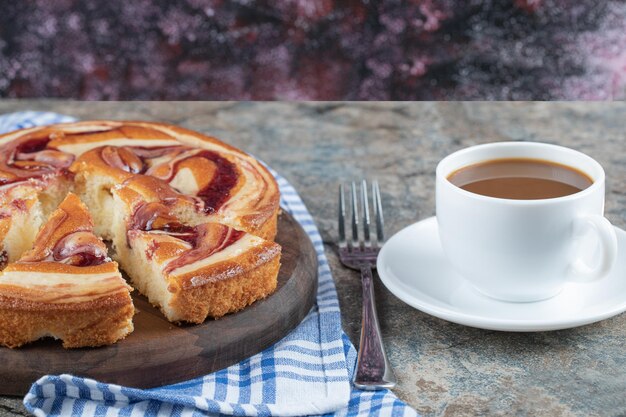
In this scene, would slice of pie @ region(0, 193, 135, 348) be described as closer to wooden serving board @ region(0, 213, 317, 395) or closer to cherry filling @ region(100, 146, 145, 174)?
wooden serving board @ region(0, 213, 317, 395)

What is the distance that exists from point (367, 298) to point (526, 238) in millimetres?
357

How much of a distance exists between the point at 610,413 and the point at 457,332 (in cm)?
37

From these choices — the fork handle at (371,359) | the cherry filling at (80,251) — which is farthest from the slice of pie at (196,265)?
the fork handle at (371,359)

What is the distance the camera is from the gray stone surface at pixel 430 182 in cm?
172

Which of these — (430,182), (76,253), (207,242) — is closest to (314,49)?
(430,182)

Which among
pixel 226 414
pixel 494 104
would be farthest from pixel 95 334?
pixel 494 104

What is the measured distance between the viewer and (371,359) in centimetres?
177

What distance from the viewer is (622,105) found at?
11.2 ft

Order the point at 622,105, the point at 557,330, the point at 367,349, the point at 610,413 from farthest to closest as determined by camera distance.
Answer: the point at 622,105, the point at 557,330, the point at 367,349, the point at 610,413

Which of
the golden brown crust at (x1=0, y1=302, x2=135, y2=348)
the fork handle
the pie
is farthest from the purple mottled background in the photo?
the golden brown crust at (x1=0, y1=302, x2=135, y2=348)

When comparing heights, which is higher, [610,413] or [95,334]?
[95,334]

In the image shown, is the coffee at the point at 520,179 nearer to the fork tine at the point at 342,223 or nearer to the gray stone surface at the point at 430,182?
the gray stone surface at the point at 430,182

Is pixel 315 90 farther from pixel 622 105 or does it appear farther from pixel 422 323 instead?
pixel 422 323

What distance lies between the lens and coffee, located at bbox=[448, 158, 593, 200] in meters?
1.92
